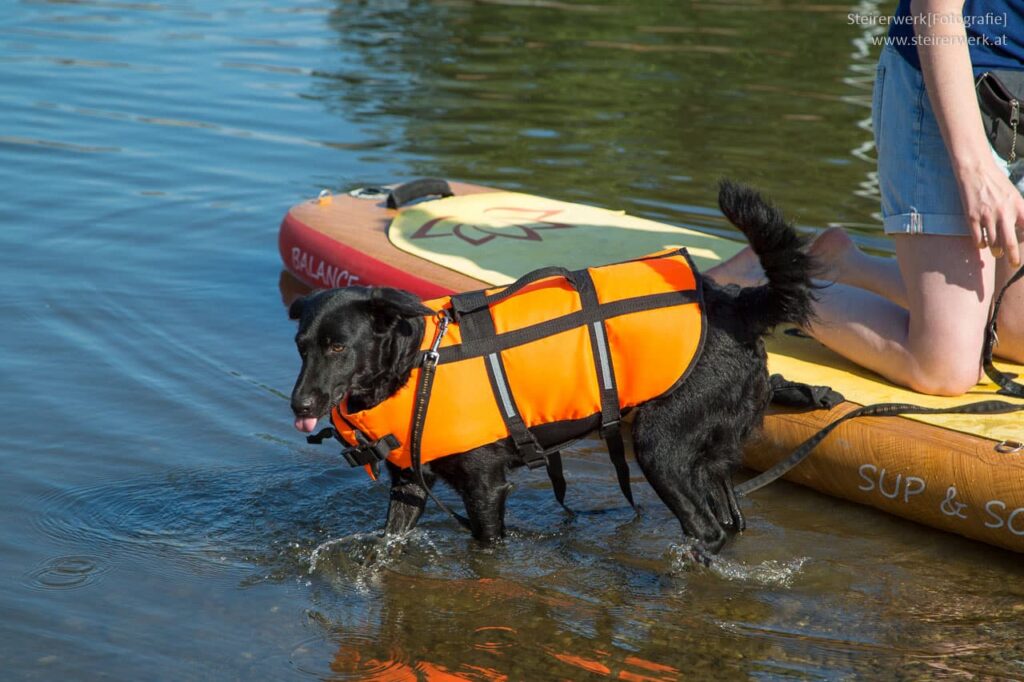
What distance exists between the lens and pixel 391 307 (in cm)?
A: 402

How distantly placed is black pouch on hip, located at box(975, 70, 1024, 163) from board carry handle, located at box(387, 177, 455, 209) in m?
3.84

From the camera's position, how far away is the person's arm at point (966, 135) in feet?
13.9

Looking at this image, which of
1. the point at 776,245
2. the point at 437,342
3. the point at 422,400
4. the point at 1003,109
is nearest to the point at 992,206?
the point at 1003,109

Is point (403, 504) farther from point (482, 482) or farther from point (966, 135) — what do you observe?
point (966, 135)

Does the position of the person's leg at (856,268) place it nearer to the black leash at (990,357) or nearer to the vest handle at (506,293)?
the black leash at (990,357)

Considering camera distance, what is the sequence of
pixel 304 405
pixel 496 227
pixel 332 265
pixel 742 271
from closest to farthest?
1. pixel 304 405
2. pixel 742 271
3. pixel 332 265
4. pixel 496 227

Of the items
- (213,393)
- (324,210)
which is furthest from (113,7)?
(213,393)

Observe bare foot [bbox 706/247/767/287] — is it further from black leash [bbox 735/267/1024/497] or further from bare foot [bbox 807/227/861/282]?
black leash [bbox 735/267/1024/497]

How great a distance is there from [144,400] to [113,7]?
12.8 metres

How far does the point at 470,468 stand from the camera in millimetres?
4277

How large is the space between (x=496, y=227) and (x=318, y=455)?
2.12 m

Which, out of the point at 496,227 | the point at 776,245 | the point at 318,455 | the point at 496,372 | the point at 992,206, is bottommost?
the point at 318,455

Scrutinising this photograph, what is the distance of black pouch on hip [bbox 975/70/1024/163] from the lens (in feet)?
14.8

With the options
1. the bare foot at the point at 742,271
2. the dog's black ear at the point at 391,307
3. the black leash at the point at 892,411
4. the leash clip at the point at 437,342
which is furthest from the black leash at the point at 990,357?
the dog's black ear at the point at 391,307
